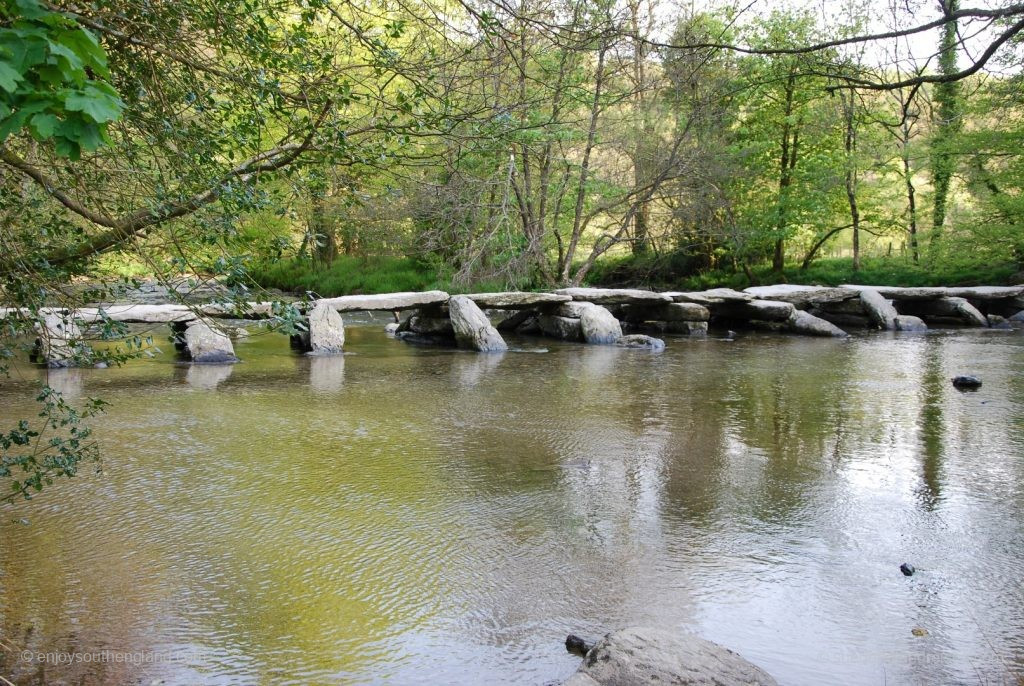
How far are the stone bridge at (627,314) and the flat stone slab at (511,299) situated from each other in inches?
0.8

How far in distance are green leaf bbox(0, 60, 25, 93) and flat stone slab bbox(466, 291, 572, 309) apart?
Result: 43.8 ft

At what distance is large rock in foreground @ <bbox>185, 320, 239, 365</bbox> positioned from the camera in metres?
12.5

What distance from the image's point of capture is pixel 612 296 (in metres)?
16.4

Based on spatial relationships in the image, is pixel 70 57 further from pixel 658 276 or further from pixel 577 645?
pixel 658 276

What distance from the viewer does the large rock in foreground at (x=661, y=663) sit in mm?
2775

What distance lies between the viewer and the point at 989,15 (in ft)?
14.5

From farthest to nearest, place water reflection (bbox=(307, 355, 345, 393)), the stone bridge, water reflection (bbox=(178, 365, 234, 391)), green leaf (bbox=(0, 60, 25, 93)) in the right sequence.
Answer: the stone bridge
water reflection (bbox=(178, 365, 234, 391))
water reflection (bbox=(307, 355, 345, 393))
green leaf (bbox=(0, 60, 25, 93))

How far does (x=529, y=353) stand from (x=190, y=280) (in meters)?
10.6

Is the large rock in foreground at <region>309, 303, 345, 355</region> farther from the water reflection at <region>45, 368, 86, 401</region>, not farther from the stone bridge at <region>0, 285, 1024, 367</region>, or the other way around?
the water reflection at <region>45, 368, 86, 401</region>

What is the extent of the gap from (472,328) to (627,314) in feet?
17.6

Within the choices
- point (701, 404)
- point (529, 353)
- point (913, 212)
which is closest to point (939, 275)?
point (913, 212)

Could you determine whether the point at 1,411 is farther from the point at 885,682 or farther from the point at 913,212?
the point at 913,212

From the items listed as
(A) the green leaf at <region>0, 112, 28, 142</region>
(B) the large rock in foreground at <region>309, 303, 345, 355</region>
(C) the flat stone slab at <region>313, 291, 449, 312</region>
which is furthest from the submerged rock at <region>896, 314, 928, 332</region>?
(A) the green leaf at <region>0, 112, 28, 142</region>

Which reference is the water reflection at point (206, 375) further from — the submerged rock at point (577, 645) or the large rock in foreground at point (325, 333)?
the submerged rock at point (577, 645)
